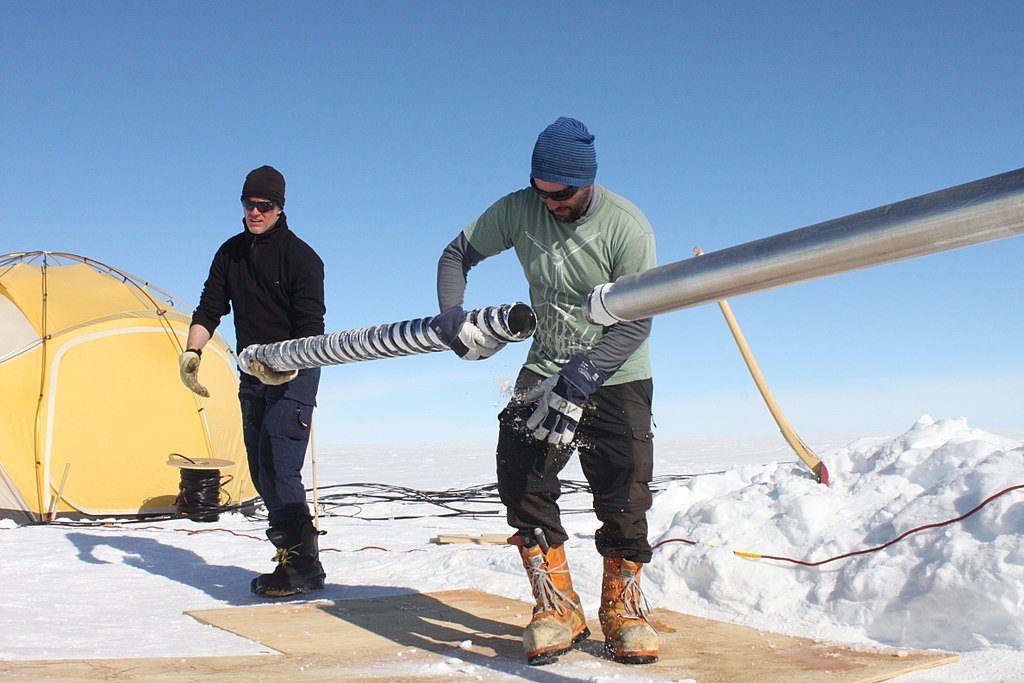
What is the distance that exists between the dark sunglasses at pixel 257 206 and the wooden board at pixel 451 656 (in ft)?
6.11

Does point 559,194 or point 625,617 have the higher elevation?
point 559,194

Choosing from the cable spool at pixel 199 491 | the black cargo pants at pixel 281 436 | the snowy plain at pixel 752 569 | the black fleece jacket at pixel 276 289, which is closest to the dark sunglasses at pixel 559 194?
the snowy plain at pixel 752 569

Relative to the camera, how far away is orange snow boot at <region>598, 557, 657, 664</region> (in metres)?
2.97

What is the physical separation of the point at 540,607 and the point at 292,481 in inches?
67.5

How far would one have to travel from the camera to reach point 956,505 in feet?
12.5

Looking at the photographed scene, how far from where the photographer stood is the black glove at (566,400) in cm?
271

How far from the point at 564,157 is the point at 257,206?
2.05 m

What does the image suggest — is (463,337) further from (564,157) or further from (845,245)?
(845,245)

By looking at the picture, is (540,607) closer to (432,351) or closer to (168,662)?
(432,351)

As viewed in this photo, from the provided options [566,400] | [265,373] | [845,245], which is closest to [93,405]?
[265,373]

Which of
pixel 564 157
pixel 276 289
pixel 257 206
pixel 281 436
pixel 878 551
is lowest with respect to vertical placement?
pixel 878 551

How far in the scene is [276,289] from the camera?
4.36 m

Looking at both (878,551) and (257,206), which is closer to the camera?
(878,551)

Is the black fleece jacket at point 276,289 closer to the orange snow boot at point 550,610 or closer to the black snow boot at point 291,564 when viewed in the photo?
the black snow boot at point 291,564
